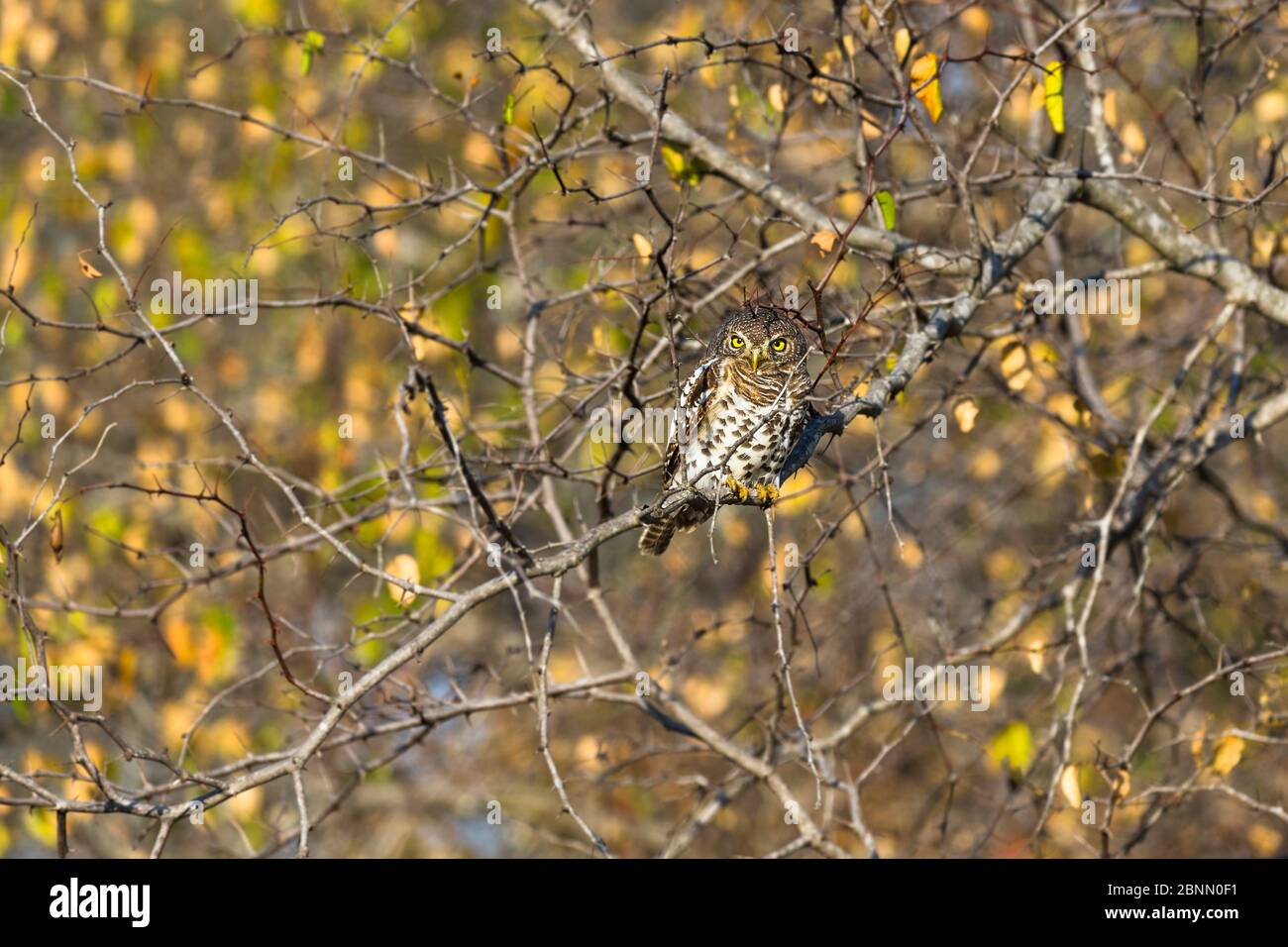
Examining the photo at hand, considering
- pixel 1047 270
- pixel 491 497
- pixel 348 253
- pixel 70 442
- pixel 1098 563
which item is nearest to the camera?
pixel 1098 563

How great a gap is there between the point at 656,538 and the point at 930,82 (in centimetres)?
196

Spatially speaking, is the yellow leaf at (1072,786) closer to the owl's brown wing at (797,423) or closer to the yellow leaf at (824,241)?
the owl's brown wing at (797,423)

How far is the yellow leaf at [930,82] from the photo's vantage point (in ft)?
15.6

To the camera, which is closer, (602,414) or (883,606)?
(602,414)

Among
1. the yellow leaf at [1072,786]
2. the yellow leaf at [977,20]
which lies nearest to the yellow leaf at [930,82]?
the yellow leaf at [977,20]

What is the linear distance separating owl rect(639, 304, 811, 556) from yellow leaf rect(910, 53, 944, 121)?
3.19 feet

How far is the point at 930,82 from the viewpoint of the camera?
467 cm

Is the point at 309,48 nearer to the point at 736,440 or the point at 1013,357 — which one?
the point at 736,440

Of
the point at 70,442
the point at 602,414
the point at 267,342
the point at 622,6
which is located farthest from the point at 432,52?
the point at 602,414

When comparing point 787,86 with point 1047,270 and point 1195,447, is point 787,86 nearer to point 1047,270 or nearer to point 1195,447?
point 1047,270

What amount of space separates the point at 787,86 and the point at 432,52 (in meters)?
6.96

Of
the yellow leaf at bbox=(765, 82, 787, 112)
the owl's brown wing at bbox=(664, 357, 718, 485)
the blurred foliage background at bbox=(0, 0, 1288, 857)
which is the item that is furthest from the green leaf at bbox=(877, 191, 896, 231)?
the yellow leaf at bbox=(765, 82, 787, 112)

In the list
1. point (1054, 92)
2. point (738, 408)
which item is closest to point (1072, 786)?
point (738, 408)

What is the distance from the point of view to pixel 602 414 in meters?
5.34
